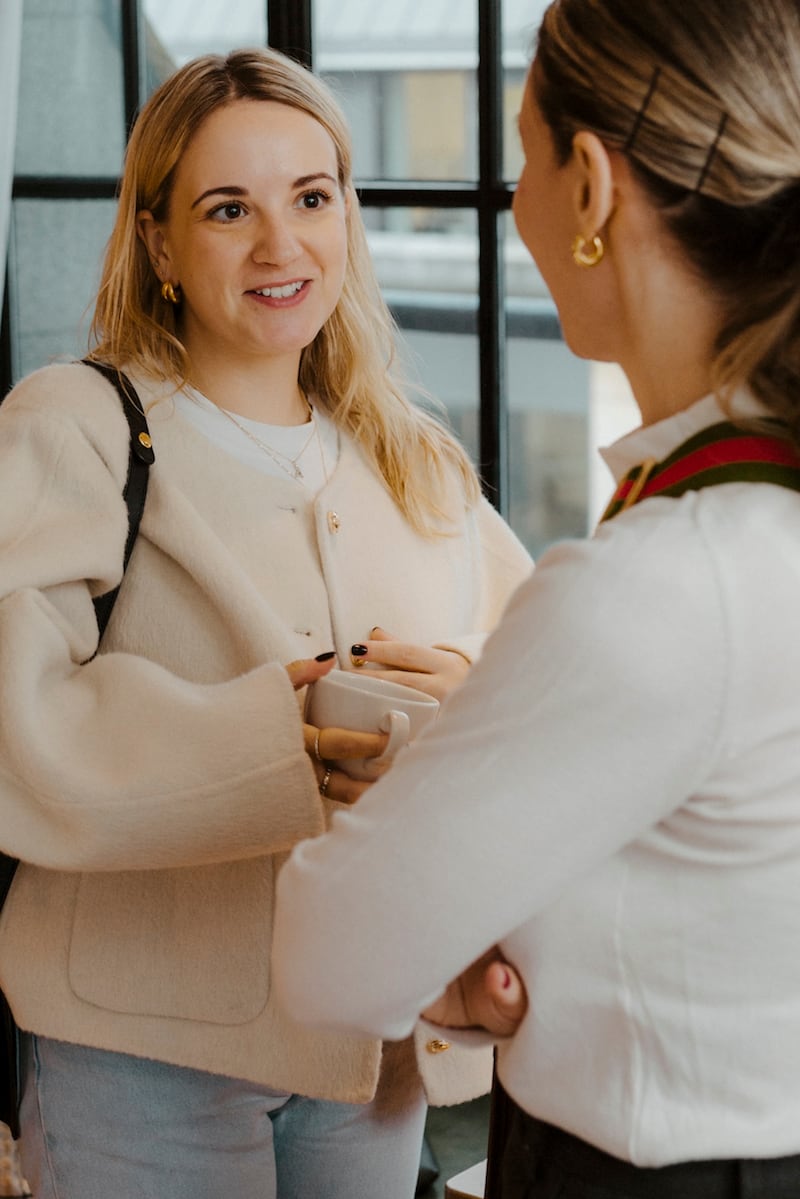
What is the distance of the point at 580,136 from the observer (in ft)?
2.94

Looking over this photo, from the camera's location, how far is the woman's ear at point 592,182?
2.92 feet

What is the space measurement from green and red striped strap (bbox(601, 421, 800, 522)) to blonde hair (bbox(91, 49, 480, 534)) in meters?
0.84

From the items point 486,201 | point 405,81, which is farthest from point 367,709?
point 405,81

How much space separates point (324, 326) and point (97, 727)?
67 centimetres

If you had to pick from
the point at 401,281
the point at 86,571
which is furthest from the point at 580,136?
the point at 401,281

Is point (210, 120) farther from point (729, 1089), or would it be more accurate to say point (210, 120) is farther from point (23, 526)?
point (729, 1089)

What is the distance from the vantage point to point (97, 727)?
1378 millimetres

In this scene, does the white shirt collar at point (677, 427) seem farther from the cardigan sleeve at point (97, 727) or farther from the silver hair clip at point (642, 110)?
the cardigan sleeve at point (97, 727)

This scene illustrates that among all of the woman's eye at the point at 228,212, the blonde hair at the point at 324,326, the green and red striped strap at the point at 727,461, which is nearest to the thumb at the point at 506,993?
the green and red striped strap at the point at 727,461

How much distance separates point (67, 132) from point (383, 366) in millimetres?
1462

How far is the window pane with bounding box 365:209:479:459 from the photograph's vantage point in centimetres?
249

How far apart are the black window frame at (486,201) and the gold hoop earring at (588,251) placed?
148cm

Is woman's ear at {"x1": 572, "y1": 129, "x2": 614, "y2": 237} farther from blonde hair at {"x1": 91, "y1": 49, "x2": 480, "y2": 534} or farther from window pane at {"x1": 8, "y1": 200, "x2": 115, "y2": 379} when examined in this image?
window pane at {"x1": 8, "y1": 200, "x2": 115, "y2": 379}

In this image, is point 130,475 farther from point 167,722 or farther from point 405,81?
point 405,81
